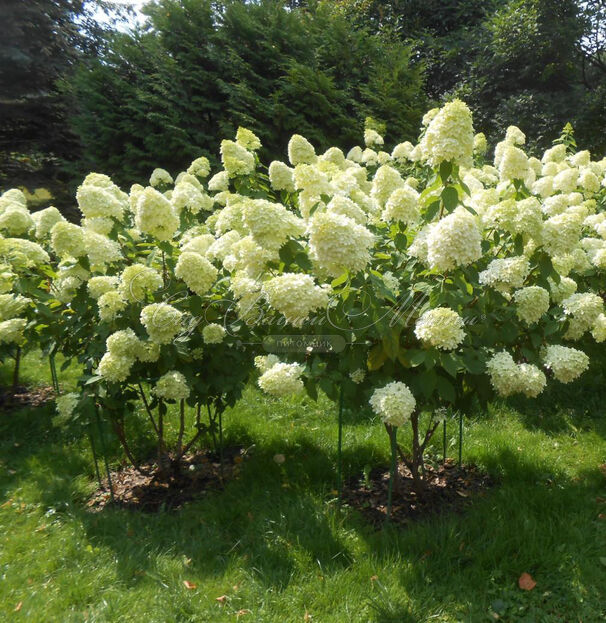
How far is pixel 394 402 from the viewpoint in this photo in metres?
2.07

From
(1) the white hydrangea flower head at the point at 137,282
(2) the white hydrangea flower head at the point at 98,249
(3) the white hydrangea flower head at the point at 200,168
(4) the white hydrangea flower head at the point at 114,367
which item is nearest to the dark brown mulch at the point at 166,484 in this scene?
(4) the white hydrangea flower head at the point at 114,367

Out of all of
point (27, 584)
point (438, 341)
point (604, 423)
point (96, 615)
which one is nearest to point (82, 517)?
point (27, 584)

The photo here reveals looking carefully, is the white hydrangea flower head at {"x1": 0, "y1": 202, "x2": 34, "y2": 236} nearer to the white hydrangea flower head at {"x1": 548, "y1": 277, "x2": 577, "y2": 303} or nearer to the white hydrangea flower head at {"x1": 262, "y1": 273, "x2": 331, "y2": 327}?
the white hydrangea flower head at {"x1": 262, "y1": 273, "x2": 331, "y2": 327}

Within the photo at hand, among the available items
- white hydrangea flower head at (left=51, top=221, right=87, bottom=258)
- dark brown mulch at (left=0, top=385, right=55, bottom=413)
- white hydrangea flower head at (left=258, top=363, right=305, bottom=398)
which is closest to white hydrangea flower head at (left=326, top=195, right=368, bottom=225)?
white hydrangea flower head at (left=258, top=363, right=305, bottom=398)

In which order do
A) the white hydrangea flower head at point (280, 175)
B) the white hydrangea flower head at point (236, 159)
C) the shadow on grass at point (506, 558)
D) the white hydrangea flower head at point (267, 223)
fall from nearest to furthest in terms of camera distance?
the white hydrangea flower head at point (267, 223) → the shadow on grass at point (506, 558) → the white hydrangea flower head at point (280, 175) → the white hydrangea flower head at point (236, 159)

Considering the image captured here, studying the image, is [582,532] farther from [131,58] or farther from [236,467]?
[131,58]

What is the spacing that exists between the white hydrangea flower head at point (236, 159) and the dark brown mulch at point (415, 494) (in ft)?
7.21

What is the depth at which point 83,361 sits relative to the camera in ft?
9.54

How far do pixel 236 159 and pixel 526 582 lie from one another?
9.71 ft

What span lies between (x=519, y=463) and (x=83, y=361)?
2601 mm

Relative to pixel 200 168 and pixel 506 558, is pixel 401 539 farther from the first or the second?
pixel 200 168

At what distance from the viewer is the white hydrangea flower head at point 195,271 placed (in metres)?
2.43

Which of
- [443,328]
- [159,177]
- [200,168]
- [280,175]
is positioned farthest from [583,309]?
[159,177]

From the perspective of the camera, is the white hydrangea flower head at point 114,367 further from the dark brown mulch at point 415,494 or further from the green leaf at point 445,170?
the green leaf at point 445,170
